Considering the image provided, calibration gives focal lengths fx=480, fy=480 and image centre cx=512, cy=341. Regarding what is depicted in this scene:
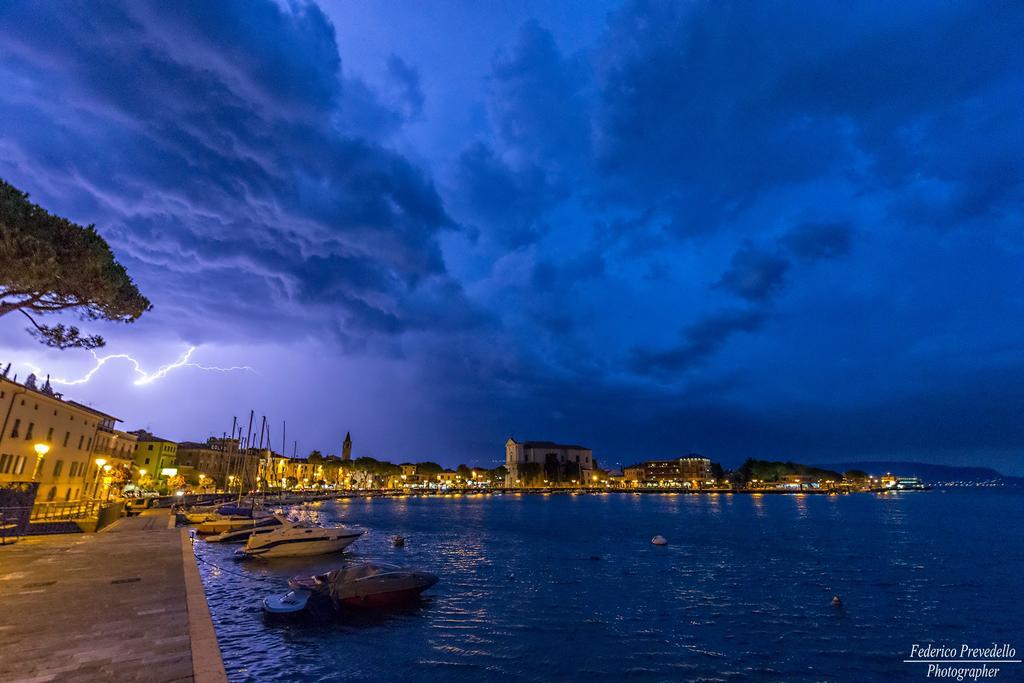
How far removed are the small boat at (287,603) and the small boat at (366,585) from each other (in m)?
1.06

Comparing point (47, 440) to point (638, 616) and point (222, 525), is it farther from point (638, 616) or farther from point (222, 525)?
point (638, 616)

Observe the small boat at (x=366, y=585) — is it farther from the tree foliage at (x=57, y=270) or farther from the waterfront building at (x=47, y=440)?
the waterfront building at (x=47, y=440)

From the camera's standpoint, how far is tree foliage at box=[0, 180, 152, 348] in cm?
1584

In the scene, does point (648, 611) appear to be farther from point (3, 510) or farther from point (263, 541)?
point (3, 510)

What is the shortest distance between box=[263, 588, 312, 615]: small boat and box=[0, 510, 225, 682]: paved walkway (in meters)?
3.59

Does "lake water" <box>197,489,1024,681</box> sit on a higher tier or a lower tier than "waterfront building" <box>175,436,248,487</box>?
lower

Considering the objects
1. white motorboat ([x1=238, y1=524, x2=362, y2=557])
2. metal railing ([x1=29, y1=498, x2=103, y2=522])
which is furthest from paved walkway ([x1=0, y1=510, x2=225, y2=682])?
white motorboat ([x1=238, y1=524, x2=362, y2=557])

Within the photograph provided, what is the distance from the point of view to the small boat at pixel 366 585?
72.1 ft

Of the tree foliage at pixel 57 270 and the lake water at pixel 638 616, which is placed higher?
the tree foliage at pixel 57 270

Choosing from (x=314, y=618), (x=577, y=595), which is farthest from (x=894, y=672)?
(x=314, y=618)

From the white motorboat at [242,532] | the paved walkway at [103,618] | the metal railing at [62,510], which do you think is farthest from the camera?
the white motorboat at [242,532]

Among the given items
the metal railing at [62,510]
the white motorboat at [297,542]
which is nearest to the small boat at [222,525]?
the white motorboat at [297,542]

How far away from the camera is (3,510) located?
25297 mm

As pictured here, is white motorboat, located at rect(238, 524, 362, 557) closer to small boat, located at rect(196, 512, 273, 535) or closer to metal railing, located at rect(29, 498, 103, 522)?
small boat, located at rect(196, 512, 273, 535)
